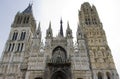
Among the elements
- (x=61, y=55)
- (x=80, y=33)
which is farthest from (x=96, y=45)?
(x=61, y=55)

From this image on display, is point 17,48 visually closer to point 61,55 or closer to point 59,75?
point 61,55

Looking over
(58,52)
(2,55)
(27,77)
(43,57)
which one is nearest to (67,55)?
(58,52)

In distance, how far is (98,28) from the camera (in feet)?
99.7

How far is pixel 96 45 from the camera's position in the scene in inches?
1089

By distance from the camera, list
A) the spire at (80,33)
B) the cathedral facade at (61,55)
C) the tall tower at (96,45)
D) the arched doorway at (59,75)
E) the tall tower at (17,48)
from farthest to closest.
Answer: the spire at (80,33) < the tall tower at (17,48) < the tall tower at (96,45) < the cathedral facade at (61,55) < the arched doorway at (59,75)

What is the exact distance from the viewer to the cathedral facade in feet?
76.6

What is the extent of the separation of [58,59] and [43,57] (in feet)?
8.93

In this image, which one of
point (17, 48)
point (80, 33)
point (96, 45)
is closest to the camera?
point (96, 45)

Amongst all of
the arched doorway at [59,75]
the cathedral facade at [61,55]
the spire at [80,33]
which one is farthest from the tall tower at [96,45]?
the arched doorway at [59,75]

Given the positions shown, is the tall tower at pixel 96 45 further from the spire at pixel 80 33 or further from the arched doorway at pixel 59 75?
the arched doorway at pixel 59 75

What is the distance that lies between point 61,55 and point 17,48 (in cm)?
980

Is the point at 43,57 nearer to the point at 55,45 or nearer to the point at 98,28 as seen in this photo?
the point at 55,45


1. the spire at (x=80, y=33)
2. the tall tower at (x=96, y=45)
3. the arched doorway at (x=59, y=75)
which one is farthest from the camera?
the spire at (x=80, y=33)

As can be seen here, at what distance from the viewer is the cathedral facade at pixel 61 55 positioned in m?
23.3
